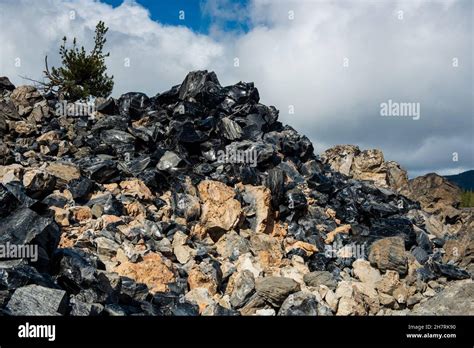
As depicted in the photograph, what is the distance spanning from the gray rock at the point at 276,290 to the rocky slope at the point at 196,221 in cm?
3

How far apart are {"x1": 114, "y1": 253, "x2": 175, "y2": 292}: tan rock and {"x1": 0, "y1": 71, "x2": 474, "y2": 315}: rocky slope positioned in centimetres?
4

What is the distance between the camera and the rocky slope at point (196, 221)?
9.23m

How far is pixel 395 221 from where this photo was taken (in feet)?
54.3

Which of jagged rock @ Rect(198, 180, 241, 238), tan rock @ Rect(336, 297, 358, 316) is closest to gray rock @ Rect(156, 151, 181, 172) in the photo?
jagged rock @ Rect(198, 180, 241, 238)

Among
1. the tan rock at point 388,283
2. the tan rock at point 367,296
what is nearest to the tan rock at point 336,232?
the tan rock at point 388,283

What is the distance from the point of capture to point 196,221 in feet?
44.9

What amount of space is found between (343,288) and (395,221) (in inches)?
270

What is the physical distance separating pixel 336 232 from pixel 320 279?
13.2 ft

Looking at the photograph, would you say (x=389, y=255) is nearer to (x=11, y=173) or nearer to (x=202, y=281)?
(x=202, y=281)

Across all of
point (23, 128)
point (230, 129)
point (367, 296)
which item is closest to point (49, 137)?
point (23, 128)

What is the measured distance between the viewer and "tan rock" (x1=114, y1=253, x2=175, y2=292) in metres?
10.5

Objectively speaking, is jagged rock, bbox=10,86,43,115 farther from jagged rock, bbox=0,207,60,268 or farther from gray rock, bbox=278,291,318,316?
gray rock, bbox=278,291,318,316

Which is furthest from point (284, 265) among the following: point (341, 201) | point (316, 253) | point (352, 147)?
point (352, 147)

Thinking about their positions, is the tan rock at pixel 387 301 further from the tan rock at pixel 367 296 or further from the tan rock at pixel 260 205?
the tan rock at pixel 260 205
